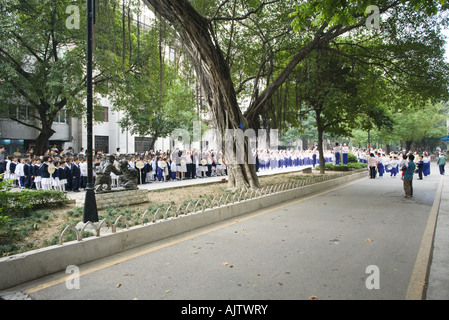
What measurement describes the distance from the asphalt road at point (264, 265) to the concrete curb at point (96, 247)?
0.17 metres

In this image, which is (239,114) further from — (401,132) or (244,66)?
(401,132)

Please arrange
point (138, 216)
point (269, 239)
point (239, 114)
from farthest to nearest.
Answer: point (239, 114) < point (138, 216) < point (269, 239)

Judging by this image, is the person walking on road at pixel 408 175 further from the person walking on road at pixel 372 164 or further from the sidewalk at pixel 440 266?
the person walking on road at pixel 372 164

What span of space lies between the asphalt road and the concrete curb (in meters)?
0.17

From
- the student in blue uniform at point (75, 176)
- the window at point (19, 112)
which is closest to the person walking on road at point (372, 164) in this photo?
the student in blue uniform at point (75, 176)

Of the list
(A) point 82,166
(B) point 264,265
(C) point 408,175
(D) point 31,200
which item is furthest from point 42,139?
(C) point 408,175

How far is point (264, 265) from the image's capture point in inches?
190

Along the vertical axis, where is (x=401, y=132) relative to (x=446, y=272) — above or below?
above

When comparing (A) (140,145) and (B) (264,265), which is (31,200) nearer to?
(B) (264,265)

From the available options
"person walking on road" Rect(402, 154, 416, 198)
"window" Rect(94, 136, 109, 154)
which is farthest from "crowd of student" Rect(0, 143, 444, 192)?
"window" Rect(94, 136, 109, 154)

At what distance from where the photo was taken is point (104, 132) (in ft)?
108

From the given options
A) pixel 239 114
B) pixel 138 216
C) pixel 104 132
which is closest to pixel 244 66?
pixel 239 114

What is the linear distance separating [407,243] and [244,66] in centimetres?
1246

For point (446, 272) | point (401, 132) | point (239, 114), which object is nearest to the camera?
point (446, 272)
